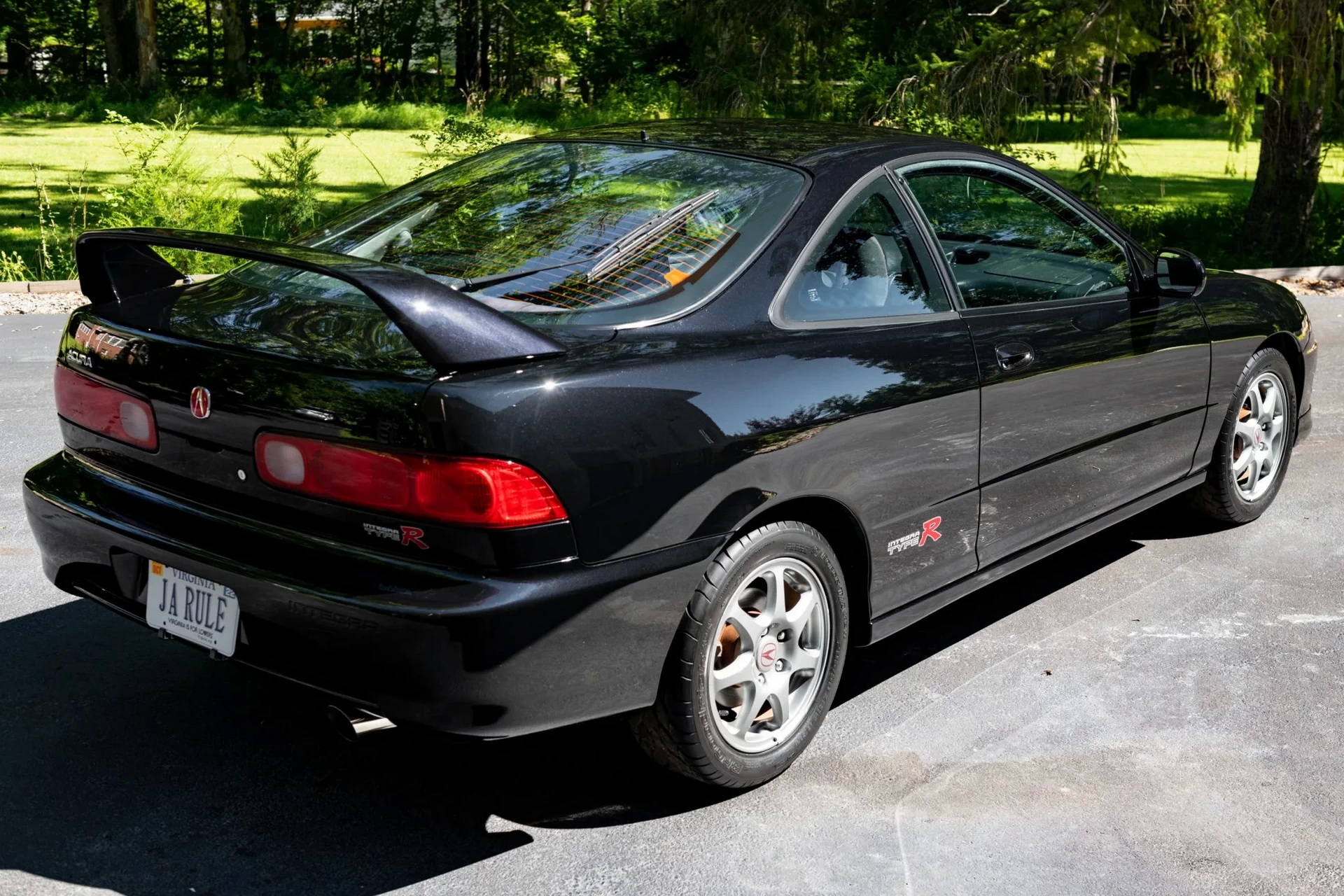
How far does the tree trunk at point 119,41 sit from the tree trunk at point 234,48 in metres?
2.32

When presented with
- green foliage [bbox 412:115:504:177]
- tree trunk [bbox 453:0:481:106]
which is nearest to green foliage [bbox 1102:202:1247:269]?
green foliage [bbox 412:115:504:177]

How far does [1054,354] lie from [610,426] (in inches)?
67.9

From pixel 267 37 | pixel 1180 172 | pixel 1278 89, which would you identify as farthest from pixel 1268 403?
pixel 267 37

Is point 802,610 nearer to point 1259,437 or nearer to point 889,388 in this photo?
point 889,388

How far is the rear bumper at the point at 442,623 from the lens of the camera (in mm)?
2705

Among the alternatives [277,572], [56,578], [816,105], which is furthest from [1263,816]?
[816,105]

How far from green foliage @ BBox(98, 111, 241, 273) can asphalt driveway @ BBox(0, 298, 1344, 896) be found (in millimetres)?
5719

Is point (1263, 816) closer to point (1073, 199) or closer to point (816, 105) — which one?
point (1073, 199)

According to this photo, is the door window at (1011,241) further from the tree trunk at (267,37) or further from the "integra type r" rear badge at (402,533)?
the tree trunk at (267,37)

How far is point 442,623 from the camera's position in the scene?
2.68 m

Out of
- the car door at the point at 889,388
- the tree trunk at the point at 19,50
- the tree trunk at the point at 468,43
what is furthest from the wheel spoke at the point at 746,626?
the tree trunk at the point at 19,50

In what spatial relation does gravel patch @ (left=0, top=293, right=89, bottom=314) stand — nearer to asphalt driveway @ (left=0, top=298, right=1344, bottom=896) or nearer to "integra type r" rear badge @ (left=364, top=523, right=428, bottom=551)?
asphalt driveway @ (left=0, top=298, right=1344, bottom=896)

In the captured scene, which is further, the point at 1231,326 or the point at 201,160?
the point at 201,160

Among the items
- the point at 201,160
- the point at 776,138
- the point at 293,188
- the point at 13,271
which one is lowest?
the point at 13,271
